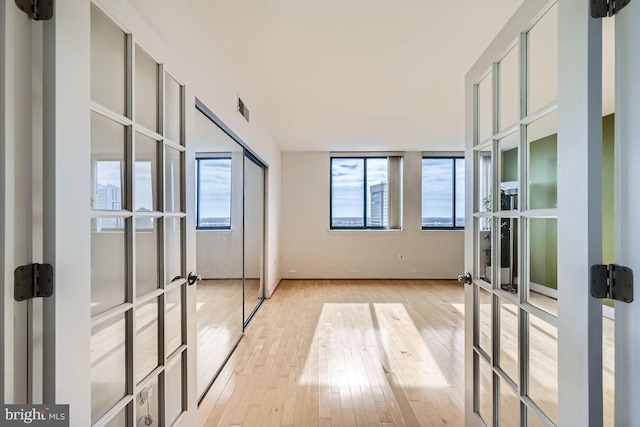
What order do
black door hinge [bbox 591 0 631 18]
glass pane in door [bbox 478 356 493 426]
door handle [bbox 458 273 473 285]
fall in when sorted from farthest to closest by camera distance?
door handle [bbox 458 273 473 285] < glass pane in door [bbox 478 356 493 426] < black door hinge [bbox 591 0 631 18]

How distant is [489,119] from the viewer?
4.86 ft

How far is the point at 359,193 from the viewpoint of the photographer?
20.9 ft

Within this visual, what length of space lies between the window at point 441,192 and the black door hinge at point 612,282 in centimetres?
562

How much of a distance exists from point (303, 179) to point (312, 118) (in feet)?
7.18

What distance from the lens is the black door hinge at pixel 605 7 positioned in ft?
2.71

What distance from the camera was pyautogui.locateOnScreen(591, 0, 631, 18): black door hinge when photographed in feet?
2.71

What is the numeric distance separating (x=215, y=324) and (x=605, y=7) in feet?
9.01

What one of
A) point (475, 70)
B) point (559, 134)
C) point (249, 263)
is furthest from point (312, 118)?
point (559, 134)

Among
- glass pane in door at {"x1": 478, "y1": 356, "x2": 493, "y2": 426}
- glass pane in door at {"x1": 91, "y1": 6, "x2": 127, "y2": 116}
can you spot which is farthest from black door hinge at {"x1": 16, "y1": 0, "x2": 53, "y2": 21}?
glass pane in door at {"x1": 478, "y1": 356, "x2": 493, "y2": 426}

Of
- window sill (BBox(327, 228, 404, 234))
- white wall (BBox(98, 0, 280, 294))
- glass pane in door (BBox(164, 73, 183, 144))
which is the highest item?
white wall (BBox(98, 0, 280, 294))

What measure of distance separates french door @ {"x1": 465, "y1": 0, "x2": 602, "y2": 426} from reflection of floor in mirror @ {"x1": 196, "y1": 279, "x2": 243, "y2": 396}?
173cm

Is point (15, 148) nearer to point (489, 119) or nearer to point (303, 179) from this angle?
point (489, 119)

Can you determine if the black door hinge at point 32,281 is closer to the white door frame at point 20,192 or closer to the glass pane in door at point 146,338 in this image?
the white door frame at point 20,192

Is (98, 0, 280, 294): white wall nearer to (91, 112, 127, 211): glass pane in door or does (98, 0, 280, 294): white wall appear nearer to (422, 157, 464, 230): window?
(91, 112, 127, 211): glass pane in door
